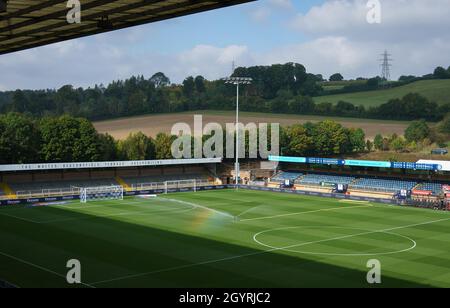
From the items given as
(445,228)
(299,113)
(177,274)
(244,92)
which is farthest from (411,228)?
(244,92)

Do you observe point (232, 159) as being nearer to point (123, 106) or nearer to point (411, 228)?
point (411, 228)

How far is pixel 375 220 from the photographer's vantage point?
152ft

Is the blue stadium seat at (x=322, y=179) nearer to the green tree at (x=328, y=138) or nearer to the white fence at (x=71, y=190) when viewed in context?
the white fence at (x=71, y=190)

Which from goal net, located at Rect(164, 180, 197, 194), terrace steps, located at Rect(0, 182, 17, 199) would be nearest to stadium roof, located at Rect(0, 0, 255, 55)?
terrace steps, located at Rect(0, 182, 17, 199)

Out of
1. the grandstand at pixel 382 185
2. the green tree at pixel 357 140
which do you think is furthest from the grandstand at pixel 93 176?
the green tree at pixel 357 140

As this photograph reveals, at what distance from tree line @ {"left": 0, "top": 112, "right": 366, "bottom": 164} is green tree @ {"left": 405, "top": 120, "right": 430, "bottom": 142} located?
1030 inches

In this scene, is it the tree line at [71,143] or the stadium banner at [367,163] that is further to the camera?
the tree line at [71,143]

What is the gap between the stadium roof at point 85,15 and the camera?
51.6 ft

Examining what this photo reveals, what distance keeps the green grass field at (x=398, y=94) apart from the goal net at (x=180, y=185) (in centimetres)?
7392

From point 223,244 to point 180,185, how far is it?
37044 millimetres

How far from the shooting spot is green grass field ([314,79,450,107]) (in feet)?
424
